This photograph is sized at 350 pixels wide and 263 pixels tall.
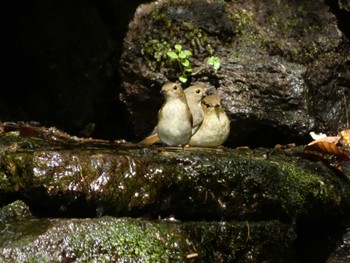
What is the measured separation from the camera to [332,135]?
821cm

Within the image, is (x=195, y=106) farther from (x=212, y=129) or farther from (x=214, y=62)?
(x=214, y=62)

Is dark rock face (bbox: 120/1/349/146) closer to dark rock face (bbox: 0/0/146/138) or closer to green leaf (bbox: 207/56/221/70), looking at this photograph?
green leaf (bbox: 207/56/221/70)

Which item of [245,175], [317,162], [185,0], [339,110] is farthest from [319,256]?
[185,0]

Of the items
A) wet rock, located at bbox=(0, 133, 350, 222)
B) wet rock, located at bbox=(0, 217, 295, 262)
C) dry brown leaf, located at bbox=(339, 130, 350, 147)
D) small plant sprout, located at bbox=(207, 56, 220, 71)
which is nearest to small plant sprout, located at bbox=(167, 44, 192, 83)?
small plant sprout, located at bbox=(207, 56, 220, 71)

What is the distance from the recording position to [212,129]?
21.0ft

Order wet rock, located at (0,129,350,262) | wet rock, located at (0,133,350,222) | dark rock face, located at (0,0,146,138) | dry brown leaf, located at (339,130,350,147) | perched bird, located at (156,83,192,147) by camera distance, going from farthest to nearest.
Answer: dark rock face, located at (0,0,146,138) → dry brown leaf, located at (339,130,350,147) → perched bird, located at (156,83,192,147) → wet rock, located at (0,133,350,222) → wet rock, located at (0,129,350,262)

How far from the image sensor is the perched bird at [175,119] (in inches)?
235

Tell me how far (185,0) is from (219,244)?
388cm

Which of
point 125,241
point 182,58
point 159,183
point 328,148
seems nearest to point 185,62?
point 182,58

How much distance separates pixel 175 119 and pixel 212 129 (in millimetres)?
545

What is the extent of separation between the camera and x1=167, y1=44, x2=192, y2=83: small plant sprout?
7.84 metres

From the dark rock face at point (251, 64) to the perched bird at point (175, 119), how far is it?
5.78 feet

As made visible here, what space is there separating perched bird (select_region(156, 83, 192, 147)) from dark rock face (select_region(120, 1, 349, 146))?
1.76 metres

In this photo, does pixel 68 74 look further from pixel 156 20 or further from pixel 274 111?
pixel 274 111
